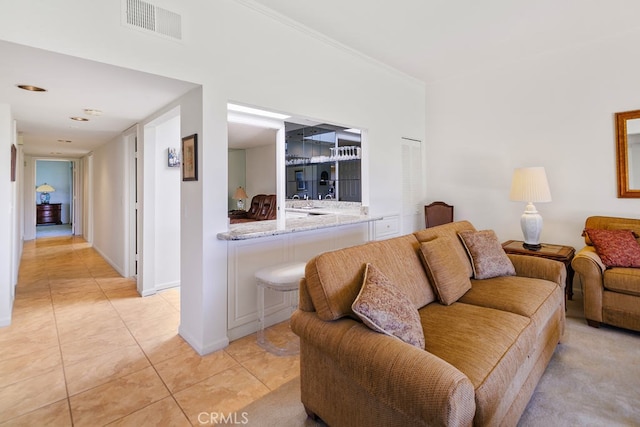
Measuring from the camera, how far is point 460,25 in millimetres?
3156

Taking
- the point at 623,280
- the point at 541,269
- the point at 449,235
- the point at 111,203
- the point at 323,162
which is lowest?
the point at 623,280

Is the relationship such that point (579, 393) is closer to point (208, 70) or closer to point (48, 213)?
point (208, 70)

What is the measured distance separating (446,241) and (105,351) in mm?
2870

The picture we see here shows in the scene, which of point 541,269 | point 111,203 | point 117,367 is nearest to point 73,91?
point 117,367

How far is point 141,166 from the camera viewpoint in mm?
3850

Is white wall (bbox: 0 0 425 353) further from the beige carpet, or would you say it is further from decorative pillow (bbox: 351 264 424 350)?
decorative pillow (bbox: 351 264 424 350)

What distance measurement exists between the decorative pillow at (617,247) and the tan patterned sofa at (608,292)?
0.15 feet

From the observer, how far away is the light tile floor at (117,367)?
6.21 feet

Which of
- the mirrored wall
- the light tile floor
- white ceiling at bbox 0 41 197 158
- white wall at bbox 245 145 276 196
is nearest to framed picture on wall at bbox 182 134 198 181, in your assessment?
white ceiling at bbox 0 41 197 158

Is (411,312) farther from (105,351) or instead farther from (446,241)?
(105,351)

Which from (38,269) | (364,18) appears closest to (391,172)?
(364,18)

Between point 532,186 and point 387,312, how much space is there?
291 cm

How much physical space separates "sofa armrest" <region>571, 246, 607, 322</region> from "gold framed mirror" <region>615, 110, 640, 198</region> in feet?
3.76

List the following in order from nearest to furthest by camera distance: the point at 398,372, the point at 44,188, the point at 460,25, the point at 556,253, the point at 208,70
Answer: the point at 398,372, the point at 208,70, the point at 460,25, the point at 556,253, the point at 44,188
